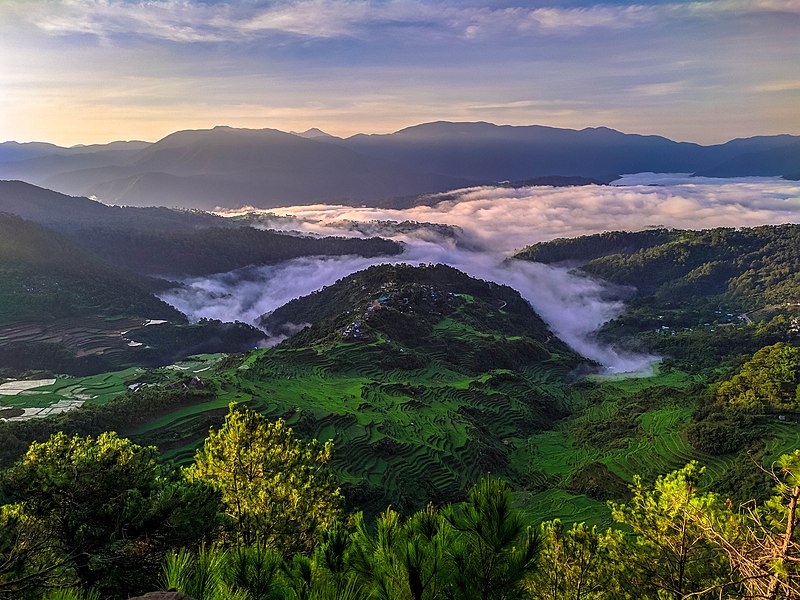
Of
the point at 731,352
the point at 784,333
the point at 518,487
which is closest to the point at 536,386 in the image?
the point at 518,487

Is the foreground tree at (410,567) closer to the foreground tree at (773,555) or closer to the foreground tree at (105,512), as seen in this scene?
the foreground tree at (773,555)

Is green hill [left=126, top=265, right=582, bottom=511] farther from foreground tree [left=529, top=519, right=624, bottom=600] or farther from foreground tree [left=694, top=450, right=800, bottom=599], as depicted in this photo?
foreground tree [left=694, top=450, right=800, bottom=599]

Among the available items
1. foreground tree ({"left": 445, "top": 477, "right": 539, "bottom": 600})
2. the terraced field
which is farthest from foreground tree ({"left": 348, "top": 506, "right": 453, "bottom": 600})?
the terraced field

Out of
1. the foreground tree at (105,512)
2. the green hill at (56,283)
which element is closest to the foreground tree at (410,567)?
the foreground tree at (105,512)

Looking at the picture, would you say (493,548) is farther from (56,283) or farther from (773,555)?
(56,283)

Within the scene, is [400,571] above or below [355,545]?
above

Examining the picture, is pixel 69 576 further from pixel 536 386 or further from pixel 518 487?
pixel 536 386
